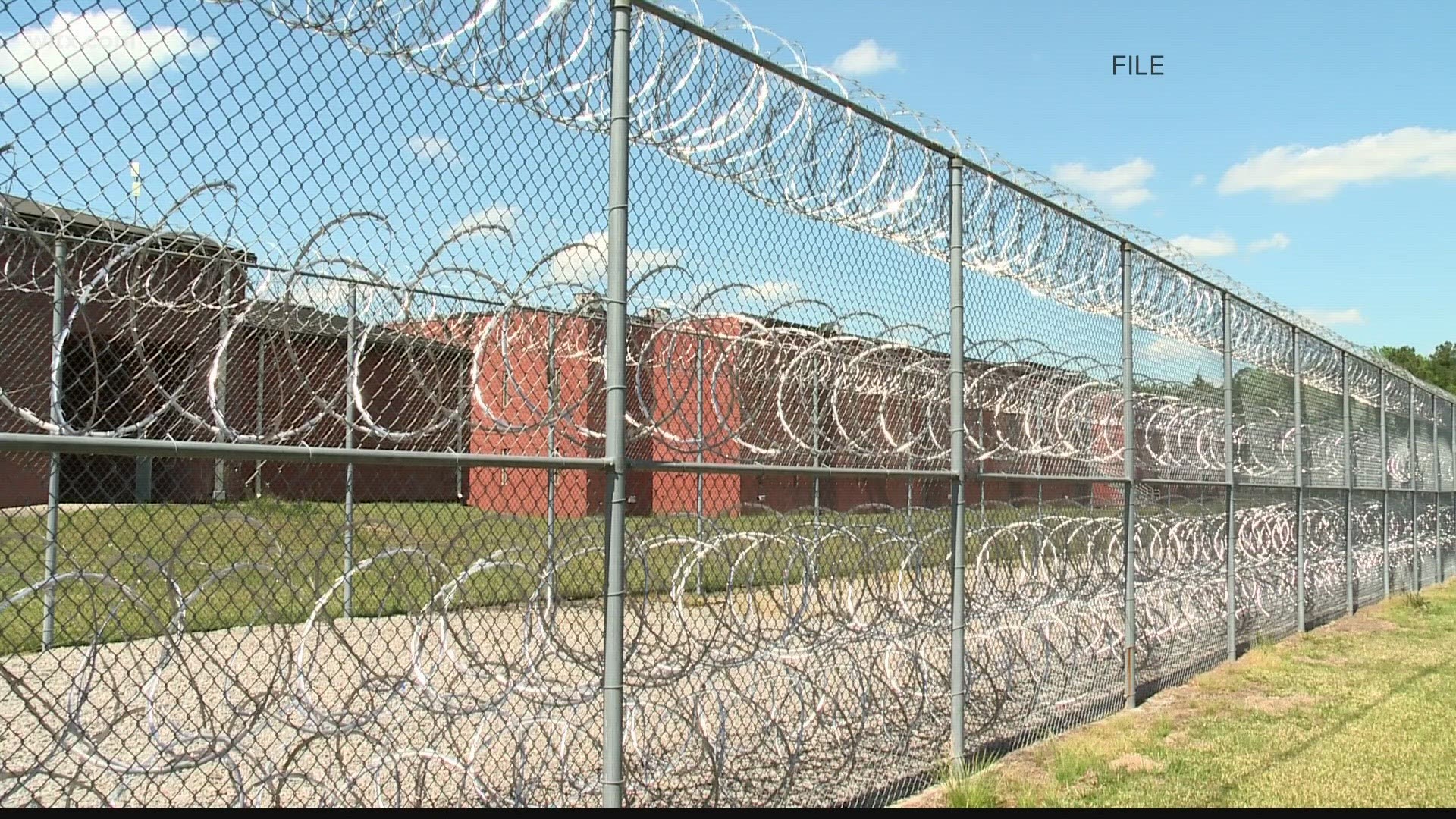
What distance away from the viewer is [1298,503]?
10.3 m

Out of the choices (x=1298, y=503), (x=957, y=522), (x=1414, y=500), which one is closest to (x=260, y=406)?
(x=957, y=522)

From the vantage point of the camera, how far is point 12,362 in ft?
30.7

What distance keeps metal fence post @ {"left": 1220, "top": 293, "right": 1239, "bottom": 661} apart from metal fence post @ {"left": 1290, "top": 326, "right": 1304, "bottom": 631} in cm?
141

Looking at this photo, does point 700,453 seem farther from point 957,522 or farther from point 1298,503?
point 1298,503

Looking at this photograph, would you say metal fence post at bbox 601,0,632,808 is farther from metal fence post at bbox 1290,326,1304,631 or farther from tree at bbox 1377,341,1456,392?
tree at bbox 1377,341,1456,392

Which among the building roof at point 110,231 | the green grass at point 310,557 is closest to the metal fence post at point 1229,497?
the green grass at point 310,557

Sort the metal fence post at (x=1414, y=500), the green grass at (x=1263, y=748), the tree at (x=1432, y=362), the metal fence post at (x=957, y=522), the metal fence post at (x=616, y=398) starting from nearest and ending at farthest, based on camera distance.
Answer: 1. the metal fence post at (x=616, y=398)
2. the green grass at (x=1263, y=748)
3. the metal fence post at (x=957, y=522)
4. the metal fence post at (x=1414, y=500)
5. the tree at (x=1432, y=362)

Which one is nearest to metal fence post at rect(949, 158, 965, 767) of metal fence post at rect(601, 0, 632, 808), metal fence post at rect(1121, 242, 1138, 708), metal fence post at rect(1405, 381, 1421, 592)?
metal fence post at rect(1121, 242, 1138, 708)

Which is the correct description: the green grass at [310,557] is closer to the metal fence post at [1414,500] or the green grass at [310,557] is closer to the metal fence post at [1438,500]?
the metal fence post at [1414,500]

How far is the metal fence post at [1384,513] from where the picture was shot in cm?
1303

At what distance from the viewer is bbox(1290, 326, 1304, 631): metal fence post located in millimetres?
10188

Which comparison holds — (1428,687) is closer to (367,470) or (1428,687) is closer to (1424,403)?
(367,470)

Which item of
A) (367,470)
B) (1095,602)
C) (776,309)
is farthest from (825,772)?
(367,470)

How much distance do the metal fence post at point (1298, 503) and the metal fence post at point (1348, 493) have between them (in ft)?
4.72
